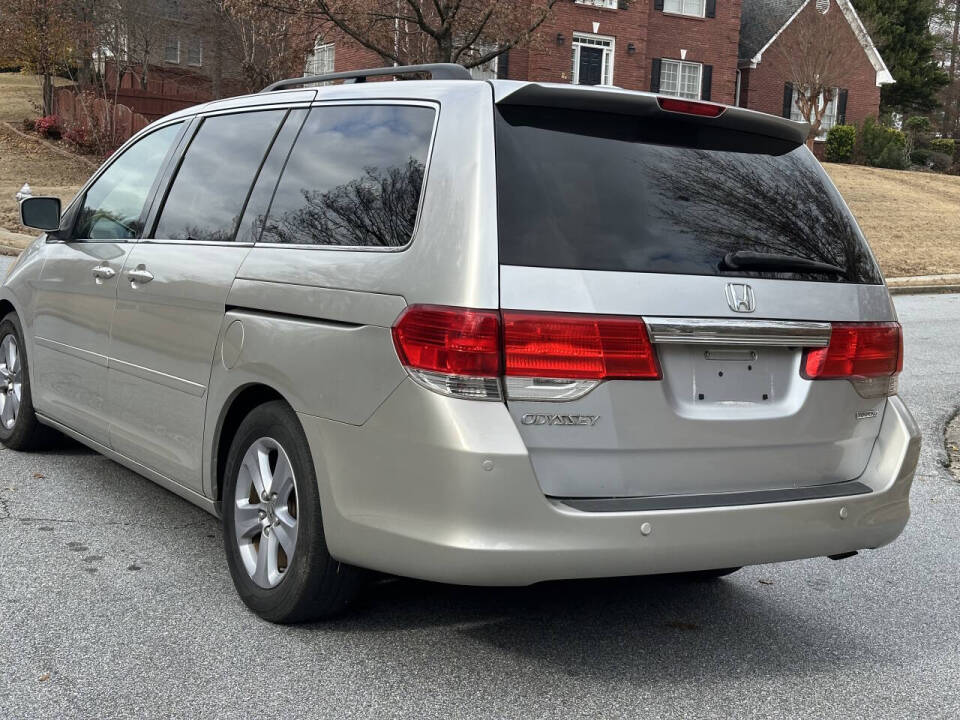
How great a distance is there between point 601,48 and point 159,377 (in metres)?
33.0

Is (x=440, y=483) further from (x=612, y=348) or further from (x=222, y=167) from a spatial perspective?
(x=222, y=167)

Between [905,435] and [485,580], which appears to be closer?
[485,580]

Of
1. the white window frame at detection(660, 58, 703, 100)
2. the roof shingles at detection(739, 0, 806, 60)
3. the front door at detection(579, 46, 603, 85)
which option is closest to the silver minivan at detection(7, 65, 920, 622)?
the front door at detection(579, 46, 603, 85)

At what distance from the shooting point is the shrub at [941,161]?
44781 millimetres

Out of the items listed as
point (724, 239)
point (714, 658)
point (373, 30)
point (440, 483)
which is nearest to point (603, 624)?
point (714, 658)

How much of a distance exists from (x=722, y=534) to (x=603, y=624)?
0.86 meters

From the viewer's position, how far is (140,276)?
16.4ft

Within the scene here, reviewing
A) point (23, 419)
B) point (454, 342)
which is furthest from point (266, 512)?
point (23, 419)

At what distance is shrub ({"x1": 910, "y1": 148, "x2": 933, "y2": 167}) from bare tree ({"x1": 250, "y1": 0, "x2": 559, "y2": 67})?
2774 cm

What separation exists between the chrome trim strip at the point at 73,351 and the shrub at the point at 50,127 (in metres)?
30.8

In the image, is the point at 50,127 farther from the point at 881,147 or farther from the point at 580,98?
the point at 580,98

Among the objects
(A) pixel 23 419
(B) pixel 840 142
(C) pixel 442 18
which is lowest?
(A) pixel 23 419

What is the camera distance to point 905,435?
4160 mm

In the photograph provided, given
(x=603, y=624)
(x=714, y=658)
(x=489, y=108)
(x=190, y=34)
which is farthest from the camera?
(x=190, y=34)
